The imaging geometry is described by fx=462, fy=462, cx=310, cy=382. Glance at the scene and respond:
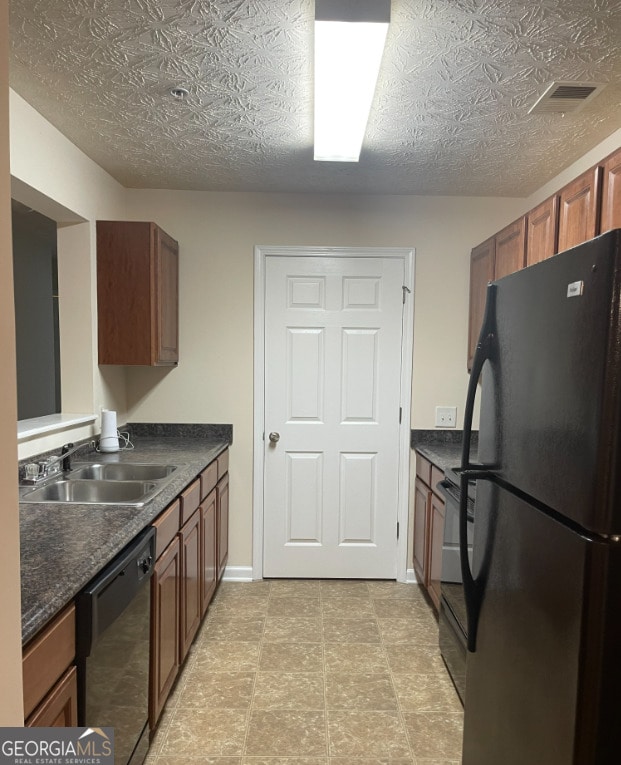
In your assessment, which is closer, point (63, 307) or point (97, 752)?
point (97, 752)

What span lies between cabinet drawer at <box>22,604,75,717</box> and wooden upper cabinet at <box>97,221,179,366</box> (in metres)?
1.66

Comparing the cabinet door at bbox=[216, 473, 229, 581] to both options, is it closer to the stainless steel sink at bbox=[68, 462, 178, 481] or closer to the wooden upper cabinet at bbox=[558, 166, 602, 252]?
the stainless steel sink at bbox=[68, 462, 178, 481]

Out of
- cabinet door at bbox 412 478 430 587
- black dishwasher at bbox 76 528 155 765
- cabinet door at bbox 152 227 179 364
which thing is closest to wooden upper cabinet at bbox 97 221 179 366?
cabinet door at bbox 152 227 179 364

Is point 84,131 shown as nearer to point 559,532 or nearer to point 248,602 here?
point 559,532

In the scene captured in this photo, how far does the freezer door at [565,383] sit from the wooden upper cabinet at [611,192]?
28.4 inches

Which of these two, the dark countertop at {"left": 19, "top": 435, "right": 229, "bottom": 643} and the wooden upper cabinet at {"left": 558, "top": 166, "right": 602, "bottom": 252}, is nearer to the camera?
the dark countertop at {"left": 19, "top": 435, "right": 229, "bottom": 643}

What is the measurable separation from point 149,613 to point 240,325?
1839 mm

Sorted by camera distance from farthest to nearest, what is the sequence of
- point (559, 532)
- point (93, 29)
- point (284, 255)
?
1. point (284, 255)
2. point (93, 29)
3. point (559, 532)

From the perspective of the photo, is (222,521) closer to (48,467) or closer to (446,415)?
(48,467)

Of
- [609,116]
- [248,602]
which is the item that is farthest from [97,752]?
[609,116]

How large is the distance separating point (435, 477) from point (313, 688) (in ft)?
Result: 3.94

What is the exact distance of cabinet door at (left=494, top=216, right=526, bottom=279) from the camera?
222 cm

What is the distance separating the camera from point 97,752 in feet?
3.75

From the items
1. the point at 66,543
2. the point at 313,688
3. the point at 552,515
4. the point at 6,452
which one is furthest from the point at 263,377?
the point at 6,452
